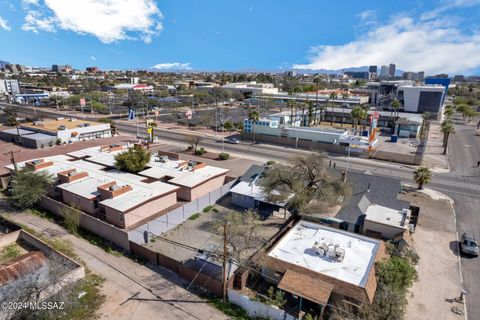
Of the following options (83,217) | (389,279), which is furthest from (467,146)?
(83,217)

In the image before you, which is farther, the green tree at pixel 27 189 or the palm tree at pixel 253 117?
the palm tree at pixel 253 117

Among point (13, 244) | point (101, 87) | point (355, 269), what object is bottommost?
point (13, 244)

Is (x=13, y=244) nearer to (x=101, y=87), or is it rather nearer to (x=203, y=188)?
(x=203, y=188)

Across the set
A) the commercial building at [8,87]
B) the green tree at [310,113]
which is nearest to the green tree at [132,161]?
the green tree at [310,113]

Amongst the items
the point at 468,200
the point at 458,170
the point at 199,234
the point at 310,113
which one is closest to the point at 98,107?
the point at 310,113

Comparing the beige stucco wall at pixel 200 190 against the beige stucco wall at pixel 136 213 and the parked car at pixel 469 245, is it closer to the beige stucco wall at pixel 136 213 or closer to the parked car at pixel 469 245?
the beige stucco wall at pixel 136 213

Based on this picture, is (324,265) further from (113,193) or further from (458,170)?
(458,170)
